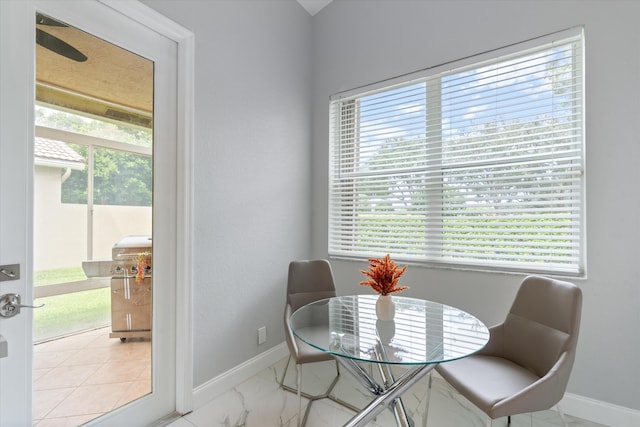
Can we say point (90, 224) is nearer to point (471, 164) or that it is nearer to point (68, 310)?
point (68, 310)

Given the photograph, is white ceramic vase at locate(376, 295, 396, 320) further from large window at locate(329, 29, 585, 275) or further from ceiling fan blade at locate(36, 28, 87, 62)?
ceiling fan blade at locate(36, 28, 87, 62)

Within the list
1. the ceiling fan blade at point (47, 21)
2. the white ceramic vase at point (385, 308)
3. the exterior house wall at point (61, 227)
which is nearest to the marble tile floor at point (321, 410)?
the white ceramic vase at point (385, 308)

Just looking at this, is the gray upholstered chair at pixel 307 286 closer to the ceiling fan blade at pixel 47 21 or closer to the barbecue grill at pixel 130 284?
the barbecue grill at pixel 130 284

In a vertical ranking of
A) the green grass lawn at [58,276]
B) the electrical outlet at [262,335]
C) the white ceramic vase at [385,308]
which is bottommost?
the electrical outlet at [262,335]

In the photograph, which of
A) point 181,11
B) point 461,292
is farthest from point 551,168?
point 181,11

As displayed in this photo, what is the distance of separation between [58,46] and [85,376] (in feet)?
5.60

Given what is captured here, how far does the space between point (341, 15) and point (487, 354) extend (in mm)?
3125

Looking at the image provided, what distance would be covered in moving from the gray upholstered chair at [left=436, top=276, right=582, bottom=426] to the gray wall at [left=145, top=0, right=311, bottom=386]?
4.91ft

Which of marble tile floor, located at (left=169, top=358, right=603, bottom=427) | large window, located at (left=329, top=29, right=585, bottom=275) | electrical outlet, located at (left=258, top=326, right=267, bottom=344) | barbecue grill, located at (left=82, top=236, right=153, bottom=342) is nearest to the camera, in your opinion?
barbecue grill, located at (left=82, top=236, right=153, bottom=342)

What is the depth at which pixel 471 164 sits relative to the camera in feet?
7.48

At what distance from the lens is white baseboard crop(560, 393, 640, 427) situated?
1750mm

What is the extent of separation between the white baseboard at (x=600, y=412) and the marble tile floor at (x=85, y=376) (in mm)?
2665

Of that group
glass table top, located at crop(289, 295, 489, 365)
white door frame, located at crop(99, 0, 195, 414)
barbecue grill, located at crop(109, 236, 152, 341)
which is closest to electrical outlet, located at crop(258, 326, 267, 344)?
white door frame, located at crop(99, 0, 195, 414)

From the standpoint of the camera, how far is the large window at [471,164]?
197 cm
